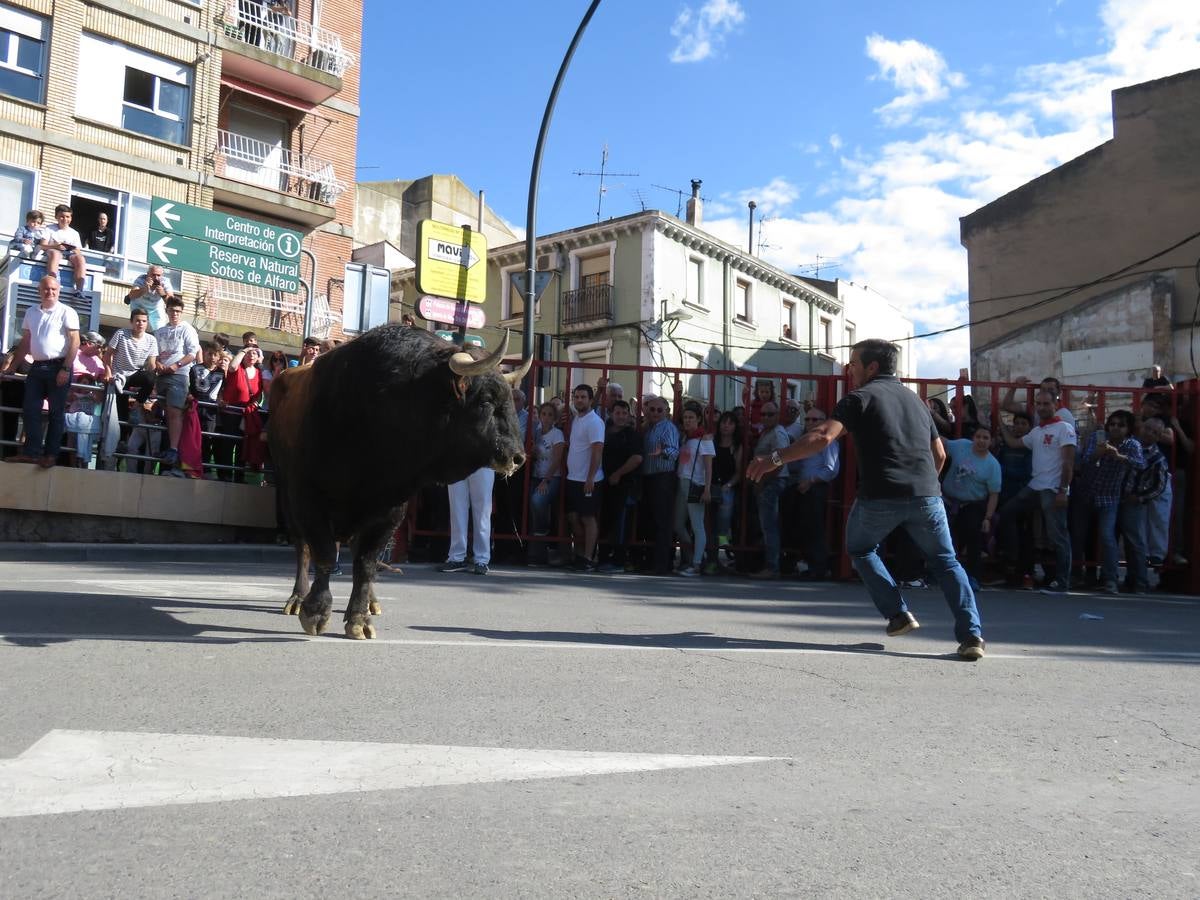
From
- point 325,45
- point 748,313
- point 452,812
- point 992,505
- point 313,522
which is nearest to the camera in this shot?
point 452,812

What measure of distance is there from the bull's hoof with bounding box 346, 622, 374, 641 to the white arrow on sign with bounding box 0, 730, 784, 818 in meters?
2.16

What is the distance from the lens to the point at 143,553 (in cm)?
1087

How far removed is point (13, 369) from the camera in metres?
11.3

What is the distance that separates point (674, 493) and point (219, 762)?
8708mm

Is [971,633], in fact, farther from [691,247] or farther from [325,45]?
[691,247]

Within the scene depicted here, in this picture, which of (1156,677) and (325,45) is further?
(325,45)

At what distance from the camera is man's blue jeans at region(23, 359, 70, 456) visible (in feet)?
35.6

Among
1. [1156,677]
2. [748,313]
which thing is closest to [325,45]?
[748,313]

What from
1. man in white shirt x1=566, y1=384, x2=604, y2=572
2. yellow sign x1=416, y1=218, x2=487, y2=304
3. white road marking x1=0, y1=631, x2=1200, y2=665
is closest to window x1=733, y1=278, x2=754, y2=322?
yellow sign x1=416, y1=218, x2=487, y2=304

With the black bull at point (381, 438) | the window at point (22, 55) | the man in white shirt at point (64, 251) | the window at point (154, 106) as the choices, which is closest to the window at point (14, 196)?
the window at point (22, 55)

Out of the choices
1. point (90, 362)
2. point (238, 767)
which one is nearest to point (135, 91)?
point (90, 362)

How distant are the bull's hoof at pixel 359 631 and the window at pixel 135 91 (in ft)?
73.6

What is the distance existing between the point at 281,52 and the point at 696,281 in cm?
1775

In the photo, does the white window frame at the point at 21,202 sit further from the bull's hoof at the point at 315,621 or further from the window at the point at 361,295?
the bull's hoof at the point at 315,621
